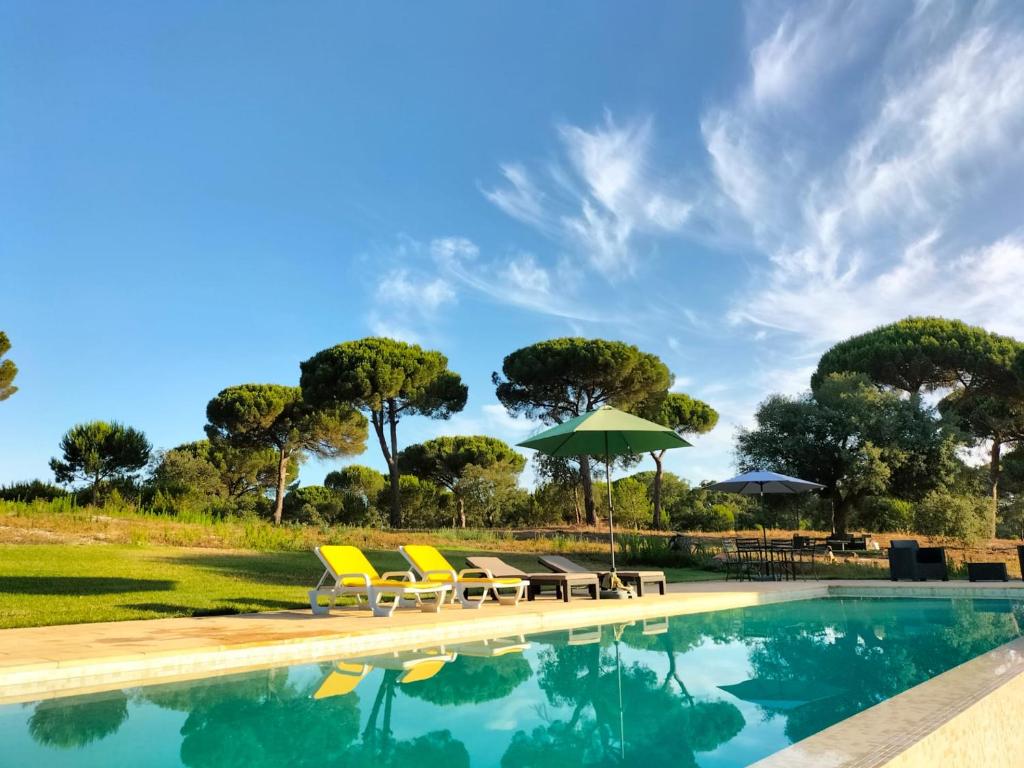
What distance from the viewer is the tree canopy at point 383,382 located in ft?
86.7

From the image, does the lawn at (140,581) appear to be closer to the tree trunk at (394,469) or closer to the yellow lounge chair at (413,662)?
the yellow lounge chair at (413,662)

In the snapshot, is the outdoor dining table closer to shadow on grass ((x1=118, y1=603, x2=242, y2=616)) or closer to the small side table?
the small side table

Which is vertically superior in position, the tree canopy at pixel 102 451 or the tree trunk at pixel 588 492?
the tree canopy at pixel 102 451

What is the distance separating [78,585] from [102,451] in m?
21.4

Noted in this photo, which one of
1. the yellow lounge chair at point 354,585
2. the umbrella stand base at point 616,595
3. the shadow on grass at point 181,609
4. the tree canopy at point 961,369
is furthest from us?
the tree canopy at point 961,369

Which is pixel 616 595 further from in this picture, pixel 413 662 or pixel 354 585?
pixel 413 662

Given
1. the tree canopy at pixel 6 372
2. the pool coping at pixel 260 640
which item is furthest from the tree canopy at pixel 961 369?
the tree canopy at pixel 6 372

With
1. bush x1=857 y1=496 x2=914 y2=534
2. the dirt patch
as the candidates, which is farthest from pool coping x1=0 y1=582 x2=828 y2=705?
bush x1=857 y1=496 x2=914 y2=534

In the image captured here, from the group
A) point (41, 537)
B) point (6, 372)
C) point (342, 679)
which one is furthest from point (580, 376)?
point (342, 679)

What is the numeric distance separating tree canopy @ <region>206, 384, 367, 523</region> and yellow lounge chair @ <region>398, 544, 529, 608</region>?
21455 millimetres

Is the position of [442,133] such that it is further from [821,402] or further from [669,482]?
[669,482]

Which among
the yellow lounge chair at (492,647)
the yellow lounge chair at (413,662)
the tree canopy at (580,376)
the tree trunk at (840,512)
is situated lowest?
the yellow lounge chair at (492,647)

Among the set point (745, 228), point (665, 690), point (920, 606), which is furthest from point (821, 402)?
point (665, 690)

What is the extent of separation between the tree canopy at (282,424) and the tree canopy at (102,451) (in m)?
3.94
